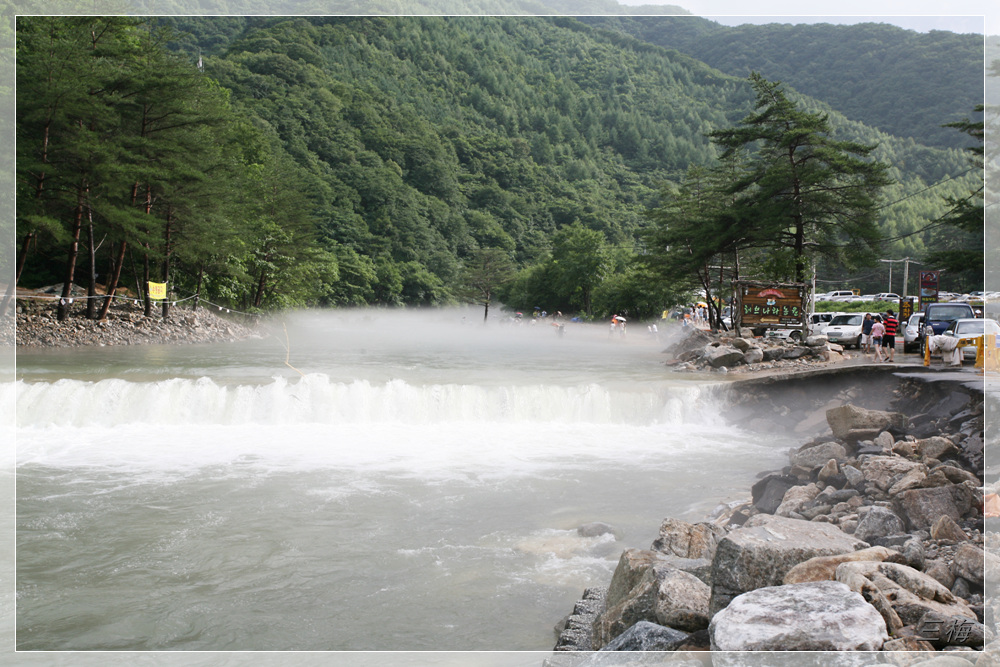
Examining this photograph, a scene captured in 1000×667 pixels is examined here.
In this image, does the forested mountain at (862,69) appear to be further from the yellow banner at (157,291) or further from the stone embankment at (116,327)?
the stone embankment at (116,327)

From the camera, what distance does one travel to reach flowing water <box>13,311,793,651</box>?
498 centimetres

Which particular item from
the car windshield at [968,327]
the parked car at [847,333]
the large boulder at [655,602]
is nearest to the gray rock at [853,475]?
the large boulder at [655,602]

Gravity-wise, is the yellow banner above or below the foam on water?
above

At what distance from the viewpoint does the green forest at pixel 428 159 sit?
21953 mm

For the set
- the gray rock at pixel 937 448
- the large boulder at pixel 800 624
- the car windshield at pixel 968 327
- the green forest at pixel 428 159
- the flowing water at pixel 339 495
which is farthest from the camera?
the green forest at pixel 428 159

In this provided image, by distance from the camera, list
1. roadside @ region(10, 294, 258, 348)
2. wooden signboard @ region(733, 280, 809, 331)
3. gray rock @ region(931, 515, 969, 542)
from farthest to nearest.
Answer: roadside @ region(10, 294, 258, 348), wooden signboard @ region(733, 280, 809, 331), gray rock @ region(931, 515, 969, 542)

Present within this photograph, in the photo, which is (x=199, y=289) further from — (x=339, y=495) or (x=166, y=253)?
(x=339, y=495)

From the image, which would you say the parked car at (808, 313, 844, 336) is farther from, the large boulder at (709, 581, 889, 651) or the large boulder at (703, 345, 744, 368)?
the large boulder at (709, 581, 889, 651)

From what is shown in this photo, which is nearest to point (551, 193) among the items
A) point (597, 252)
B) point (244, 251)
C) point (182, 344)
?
point (597, 252)

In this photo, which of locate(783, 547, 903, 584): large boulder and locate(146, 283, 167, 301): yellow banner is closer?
locate(783, 547, 903, 584): large boulder

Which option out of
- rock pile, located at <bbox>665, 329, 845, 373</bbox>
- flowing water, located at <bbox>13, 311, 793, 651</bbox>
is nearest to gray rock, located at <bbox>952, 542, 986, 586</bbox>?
flowing water, located at <bbox>13, 311, 793, 651</bbox>

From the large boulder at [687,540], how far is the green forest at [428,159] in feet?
13.4

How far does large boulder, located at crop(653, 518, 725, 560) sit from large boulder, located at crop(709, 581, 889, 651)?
2.44 m

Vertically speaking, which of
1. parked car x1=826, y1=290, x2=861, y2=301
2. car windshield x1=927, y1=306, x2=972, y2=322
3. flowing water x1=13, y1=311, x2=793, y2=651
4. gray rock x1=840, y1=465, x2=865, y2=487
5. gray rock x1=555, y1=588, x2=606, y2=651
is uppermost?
car windshield x1=927, y1=306, x2=972, y2=322
